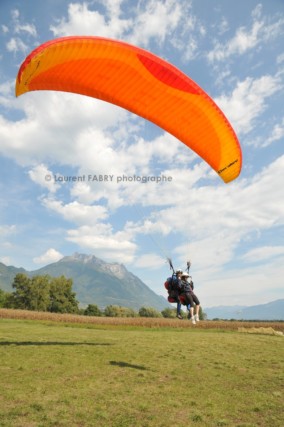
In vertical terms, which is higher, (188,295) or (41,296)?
(41,296)

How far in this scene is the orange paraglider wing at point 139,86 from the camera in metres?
11.3

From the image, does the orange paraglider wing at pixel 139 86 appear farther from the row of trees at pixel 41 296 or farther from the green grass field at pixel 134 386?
the row of trees at pixel 41 296

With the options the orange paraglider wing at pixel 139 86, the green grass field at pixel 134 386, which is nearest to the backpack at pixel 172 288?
the green grass field at pixel 134 386

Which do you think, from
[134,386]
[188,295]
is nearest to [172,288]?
[188,295]

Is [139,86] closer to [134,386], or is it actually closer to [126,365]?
[134,386]

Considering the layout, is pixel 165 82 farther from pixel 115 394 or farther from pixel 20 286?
pixel 20 286

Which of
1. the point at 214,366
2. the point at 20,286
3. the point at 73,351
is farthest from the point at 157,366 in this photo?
the point at 20,286

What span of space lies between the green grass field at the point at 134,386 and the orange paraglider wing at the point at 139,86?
8.23 meters

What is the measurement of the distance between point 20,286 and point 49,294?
7.67 meters

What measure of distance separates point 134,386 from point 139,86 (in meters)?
10.8

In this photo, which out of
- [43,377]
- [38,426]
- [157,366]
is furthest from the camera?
[157,366]

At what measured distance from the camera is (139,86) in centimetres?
1285

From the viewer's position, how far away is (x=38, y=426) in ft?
26.0

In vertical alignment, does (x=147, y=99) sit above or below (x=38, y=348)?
above
